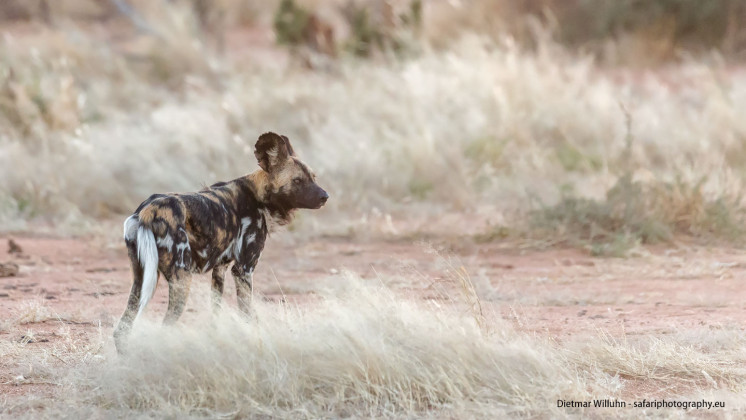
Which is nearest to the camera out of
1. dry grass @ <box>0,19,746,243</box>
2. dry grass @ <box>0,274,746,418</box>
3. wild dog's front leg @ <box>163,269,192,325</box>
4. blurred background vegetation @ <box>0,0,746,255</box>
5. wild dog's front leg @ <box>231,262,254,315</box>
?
dry grass @ <box>0,274,746,418</box>

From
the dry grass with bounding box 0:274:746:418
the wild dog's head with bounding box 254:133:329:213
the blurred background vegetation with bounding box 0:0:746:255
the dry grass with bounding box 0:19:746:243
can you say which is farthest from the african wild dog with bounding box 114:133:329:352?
the dry grass with bounding box 0:19:746:243

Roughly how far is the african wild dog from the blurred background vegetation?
391 cm

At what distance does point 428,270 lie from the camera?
795 centimetres

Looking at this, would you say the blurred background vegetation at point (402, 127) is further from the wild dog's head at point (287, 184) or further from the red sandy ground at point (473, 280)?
the wild dog's head at point (287, 184)

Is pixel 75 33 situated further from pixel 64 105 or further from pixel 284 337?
pixel 284 337

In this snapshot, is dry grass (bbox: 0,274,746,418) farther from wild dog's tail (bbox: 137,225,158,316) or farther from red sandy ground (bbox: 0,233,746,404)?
red sandy ground (bbox: 0,233,746,404)

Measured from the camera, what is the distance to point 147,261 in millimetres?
4645

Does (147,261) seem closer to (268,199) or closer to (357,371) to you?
(268,199)

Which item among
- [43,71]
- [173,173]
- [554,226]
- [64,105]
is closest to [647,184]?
[554,226]

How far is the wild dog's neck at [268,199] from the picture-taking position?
17.8 feet

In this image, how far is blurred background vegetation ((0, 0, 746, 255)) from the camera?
9352mm

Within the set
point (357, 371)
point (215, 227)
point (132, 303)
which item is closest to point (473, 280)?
point (215, 227)

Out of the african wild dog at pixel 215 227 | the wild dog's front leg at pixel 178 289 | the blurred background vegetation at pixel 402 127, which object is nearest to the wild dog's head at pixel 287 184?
the african wild dog at pixel 215 227

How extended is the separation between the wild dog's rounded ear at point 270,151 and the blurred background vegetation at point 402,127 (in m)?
3.97
